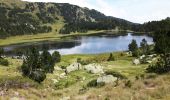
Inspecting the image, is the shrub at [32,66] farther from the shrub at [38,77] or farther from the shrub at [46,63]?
the shrub at [46,63]

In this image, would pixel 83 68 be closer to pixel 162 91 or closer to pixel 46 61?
pixel 46 61

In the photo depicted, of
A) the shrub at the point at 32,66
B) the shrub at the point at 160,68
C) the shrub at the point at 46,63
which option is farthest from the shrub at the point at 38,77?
the shrub at the point at 160,68

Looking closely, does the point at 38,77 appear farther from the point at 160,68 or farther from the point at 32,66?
the point at 160,68

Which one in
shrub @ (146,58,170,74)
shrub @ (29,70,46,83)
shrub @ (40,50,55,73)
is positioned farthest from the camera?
shrub @ (40,50,55,73)

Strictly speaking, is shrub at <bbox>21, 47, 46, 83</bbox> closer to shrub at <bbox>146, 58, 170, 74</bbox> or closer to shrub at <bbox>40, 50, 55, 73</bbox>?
shrub at <bbox>40, 50, 55, 73</bbox>

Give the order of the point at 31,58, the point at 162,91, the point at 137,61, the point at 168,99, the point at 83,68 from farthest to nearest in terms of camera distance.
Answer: the point at 137,61 → the point at 83,68 → the point at 31,58 → the point at 162,91 → the point at 168,99

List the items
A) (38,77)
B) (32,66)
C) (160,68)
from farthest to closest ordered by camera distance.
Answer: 1. (32,66)
2. (38,77)
3. (160,68)

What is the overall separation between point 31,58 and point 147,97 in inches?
2483

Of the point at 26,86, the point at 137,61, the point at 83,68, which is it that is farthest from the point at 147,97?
the point at 137,61

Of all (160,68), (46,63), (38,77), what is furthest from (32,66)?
(160,68)

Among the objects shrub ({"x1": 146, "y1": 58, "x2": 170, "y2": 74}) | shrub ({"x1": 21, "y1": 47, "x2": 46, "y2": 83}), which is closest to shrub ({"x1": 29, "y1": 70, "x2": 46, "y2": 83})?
shrub ({"x1": 21, "y1": 47, "x2": 46, "y2": 83})

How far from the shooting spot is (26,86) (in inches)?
1232

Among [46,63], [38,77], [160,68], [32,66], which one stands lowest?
[46,63]

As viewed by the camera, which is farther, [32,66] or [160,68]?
[32,66]
